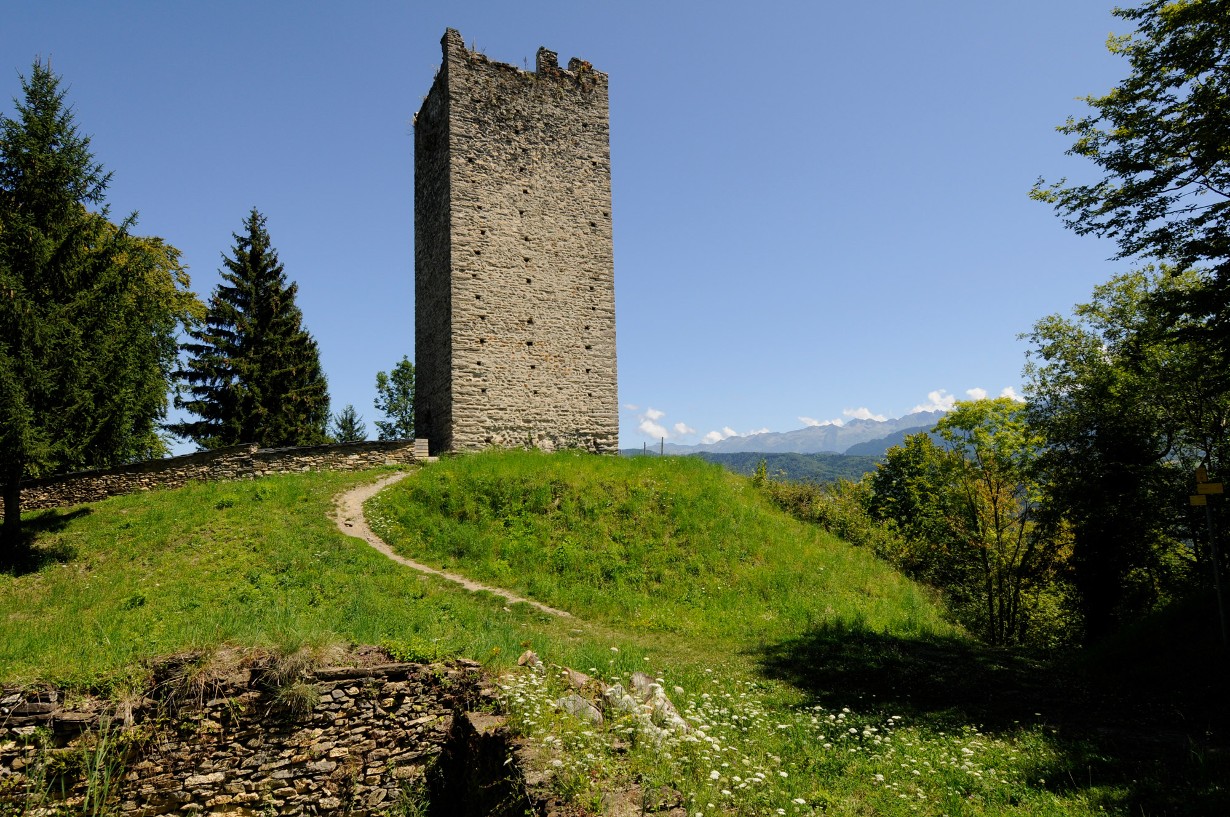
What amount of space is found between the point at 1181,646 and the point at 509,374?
16.7 metres

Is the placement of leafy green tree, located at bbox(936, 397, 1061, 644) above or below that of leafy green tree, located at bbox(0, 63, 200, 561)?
below

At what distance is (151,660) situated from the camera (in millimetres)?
6547

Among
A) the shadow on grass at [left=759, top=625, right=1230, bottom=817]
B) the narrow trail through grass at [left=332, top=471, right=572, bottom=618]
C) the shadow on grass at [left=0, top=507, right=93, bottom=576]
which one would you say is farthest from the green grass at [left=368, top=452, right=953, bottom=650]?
the shadow on grass at [left=0, top=507, right=93, bottom=576]

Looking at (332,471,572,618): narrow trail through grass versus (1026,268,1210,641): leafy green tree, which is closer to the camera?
(332,471,572,618): narrow trail through grass

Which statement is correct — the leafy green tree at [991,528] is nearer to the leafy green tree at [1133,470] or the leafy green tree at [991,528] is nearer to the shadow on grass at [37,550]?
the leafy green tree at [1133,470]

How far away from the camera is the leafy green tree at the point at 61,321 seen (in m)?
13.4

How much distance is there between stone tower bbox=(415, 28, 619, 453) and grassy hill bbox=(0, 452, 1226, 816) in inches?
93.7

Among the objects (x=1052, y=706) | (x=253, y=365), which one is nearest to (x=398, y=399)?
(x=253, y=365)

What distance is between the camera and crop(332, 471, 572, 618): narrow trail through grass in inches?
499

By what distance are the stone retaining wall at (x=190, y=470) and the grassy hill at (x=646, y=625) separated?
0.81m

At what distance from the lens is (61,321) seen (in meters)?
14.0

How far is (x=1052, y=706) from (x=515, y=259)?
1765 centimetres

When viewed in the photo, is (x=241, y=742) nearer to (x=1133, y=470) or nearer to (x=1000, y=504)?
(x=1133, y=470)

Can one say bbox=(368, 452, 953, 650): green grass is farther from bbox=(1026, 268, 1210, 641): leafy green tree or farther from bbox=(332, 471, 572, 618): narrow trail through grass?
bbox=(1026, 268, 1210, 641): leafy green tree
